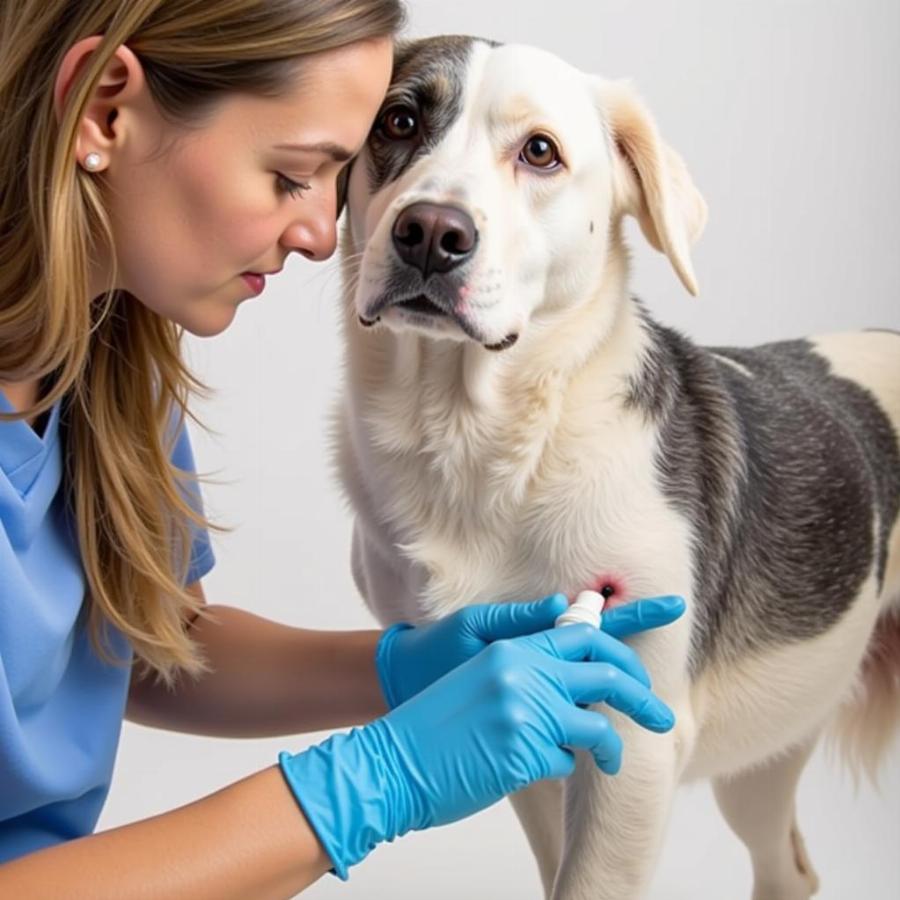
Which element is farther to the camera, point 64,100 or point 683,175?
point 683,175

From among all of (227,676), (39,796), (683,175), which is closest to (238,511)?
(227,676)

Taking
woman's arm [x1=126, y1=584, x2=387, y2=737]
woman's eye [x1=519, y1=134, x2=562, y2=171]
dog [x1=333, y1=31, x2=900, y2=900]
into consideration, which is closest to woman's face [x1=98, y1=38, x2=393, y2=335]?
dog [x1=333, y1=31, x2=900, y2=900]

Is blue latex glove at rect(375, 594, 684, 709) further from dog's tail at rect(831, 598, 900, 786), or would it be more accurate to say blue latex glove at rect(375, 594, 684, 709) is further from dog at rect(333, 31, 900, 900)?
dog's tail at rect(831, 598, 900, 786)

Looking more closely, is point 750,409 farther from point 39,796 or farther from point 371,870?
point 371,870

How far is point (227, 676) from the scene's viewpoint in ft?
9.16

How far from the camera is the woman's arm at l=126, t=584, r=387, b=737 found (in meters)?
2.70

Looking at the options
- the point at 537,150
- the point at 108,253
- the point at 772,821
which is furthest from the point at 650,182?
the point at 772,821

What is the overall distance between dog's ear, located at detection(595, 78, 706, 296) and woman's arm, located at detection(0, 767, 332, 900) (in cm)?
92

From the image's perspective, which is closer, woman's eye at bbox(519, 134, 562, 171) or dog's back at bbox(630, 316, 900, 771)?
woman's eye at bbox(519, 134, 562, 171)

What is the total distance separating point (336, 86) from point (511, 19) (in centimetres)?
192

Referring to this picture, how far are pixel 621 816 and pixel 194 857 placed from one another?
0.61 m

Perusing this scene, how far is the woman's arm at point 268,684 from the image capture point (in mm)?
2701

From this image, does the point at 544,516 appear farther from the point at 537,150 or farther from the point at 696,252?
the point at 696,252

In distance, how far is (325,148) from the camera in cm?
214
